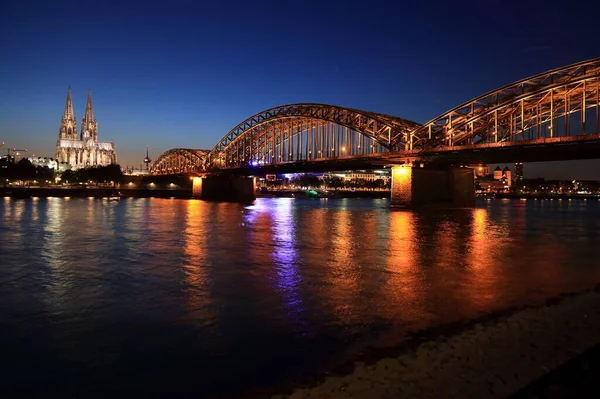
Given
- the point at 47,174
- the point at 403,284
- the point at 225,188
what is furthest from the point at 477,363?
the point at 47,174

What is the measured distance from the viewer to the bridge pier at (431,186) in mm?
67000

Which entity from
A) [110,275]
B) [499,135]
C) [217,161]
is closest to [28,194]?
[217,161]

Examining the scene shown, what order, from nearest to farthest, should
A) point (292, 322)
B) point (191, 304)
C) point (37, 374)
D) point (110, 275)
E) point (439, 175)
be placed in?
point (37, 374) → point (292, 322) → point (191, 304) → point (110, 275) → point (439, 175)

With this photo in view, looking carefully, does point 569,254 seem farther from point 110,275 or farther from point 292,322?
point 110,275

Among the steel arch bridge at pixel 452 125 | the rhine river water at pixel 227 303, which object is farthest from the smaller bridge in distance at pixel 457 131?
the rhine river water at pixel 227 303

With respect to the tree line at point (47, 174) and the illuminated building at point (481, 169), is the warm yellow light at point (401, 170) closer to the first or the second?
the illuminated building at point (481, 169)

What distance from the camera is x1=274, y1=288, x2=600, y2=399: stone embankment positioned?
5.95 m

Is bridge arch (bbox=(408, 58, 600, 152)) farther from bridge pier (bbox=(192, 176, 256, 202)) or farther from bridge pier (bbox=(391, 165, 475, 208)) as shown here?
A: bridge pier (bbox=(192, 176, 256, 202))

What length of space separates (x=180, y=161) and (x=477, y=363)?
6679 inches

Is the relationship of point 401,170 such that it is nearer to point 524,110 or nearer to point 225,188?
point 524,110

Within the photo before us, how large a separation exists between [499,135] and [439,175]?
37.9ft

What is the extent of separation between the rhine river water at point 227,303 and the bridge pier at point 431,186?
142 ft

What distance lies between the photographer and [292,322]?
32.0ft

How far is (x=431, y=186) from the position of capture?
227 feet
